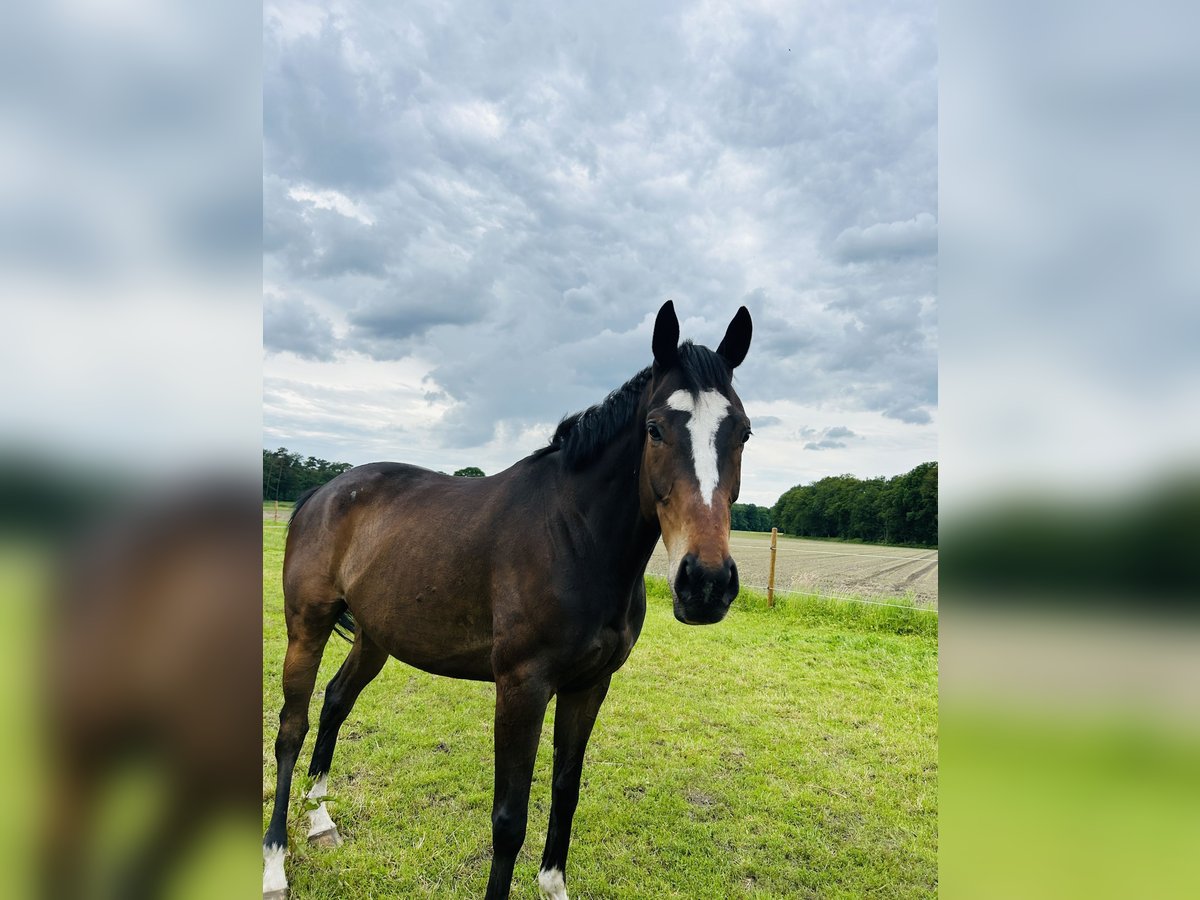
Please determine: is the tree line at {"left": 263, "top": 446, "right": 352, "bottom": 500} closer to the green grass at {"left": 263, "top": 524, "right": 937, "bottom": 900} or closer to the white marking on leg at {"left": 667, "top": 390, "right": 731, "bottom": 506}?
the green grass at {"left": 263, "top": 524, "right": 937, "bottom": 900}

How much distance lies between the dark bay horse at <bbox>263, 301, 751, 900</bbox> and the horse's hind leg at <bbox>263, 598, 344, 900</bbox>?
0.01 metres

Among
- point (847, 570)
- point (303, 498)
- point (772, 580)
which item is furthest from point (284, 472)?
point (847, 570)

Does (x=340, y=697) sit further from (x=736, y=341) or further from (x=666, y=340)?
(x=736, y=341)

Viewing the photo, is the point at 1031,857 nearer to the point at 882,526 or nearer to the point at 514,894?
the point at 514,894

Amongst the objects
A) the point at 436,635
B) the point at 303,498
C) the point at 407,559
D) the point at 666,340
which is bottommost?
the point at 436,635

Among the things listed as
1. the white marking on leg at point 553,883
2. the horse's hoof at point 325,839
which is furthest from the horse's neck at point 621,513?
the horse's hoof at point 325,839

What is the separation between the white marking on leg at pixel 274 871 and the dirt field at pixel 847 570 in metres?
3.84

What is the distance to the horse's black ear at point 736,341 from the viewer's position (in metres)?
2.98

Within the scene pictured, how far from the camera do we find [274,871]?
3.27 meters

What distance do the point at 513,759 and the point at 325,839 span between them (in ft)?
5.50

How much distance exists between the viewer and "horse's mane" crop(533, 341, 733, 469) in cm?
265

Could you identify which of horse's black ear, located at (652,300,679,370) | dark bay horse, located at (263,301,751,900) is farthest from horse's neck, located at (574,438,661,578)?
horse's black ear, located at (652,300,679,370)

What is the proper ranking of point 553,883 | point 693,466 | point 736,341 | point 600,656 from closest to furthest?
point 693,466 < point 600,656 < point 736,341 < point 553,883

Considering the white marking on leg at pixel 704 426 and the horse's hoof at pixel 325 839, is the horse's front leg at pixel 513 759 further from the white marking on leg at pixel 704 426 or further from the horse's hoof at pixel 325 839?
the horse's hoof at pixel 325 839
